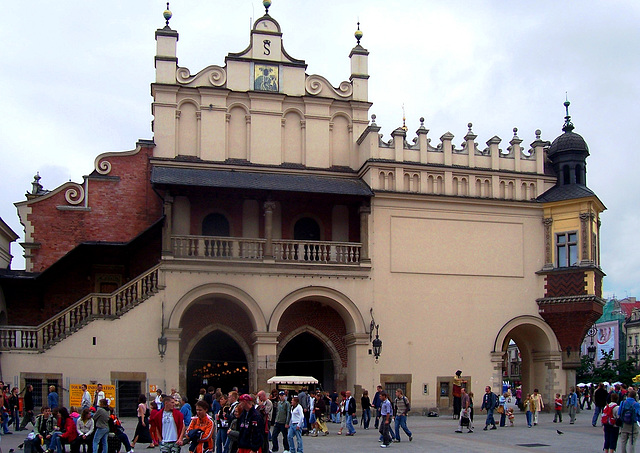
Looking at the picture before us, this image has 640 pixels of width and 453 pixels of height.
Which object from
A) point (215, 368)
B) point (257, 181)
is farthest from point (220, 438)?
point (215, 368)

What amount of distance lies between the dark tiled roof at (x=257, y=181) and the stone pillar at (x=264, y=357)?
18.1 feet

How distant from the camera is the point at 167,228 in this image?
29.7m

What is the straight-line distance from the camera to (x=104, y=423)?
57.8ft

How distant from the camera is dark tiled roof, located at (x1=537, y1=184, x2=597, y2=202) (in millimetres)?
33347

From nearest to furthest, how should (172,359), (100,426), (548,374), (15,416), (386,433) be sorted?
(100,426)
(386,433)
(15,416)
(172,359)
(548,374)

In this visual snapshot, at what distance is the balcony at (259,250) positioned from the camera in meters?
30.1

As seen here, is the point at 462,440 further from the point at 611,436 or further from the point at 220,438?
the point at 220,438

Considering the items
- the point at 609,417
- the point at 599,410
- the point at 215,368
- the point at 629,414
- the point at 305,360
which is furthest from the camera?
the point at 215,368

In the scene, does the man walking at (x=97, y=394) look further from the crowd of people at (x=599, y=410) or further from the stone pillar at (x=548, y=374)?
the stone pillar at (x=548, y=374)

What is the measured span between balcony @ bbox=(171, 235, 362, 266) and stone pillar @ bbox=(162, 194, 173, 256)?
0.23 m

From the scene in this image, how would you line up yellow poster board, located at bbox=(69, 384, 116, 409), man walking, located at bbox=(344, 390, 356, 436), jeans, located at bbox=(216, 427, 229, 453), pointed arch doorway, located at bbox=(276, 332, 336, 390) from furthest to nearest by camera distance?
pointed arch doorway, located at bbox=(276, 332, 336, 390), yellow poster board, located at bbox=(69, 384, 116, 409), man walking, located at bbox=(344, 390, 356, 436), jeans, located at bbox=(216, 427, 229, 453)

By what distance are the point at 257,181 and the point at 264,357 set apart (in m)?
→ 6.69

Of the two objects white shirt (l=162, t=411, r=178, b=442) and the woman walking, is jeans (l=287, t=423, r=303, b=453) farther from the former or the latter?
white shirt (l=162, t=411, r=178, b=442)

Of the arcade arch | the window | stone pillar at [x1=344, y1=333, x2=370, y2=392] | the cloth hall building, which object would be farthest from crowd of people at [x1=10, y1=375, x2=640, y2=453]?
the window
